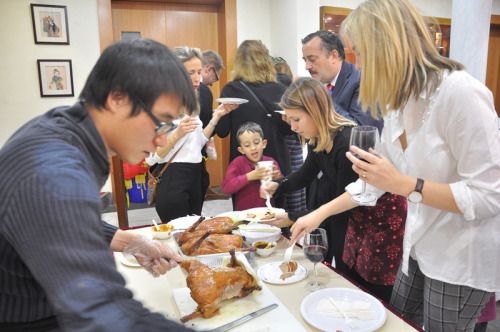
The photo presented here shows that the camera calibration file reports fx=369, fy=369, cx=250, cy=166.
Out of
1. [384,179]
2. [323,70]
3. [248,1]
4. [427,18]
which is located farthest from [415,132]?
[248,1]

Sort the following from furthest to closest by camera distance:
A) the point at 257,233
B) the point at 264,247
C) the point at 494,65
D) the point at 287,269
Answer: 1. the point at 494,65
2. the point at 257,233
3. the point at 264,247
4. the point at 287,269

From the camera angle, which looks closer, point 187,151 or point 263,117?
point 187,151

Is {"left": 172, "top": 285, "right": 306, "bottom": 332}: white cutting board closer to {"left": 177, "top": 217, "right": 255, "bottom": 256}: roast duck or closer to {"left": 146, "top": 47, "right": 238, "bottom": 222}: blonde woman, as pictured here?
{"left": 177, "top": 217, "right": 255, "bottom": 256}: roast duck

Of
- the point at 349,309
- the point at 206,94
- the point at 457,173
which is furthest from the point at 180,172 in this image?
the point at 457,173

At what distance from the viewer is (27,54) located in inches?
165

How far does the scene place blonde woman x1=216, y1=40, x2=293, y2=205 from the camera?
285cm

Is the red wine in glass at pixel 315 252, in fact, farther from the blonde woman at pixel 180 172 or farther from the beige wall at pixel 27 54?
the beige wall at pixel 27 54

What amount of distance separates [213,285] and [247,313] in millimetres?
136

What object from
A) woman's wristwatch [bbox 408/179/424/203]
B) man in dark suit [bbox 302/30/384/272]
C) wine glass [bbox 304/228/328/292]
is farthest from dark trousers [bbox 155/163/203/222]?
woman's wristwatch [bbox 408/179/424/203]

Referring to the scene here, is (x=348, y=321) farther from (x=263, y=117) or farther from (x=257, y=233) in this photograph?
(x=263, y=117)

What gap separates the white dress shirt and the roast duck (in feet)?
2.11

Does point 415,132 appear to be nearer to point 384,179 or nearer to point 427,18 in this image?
point 384,179

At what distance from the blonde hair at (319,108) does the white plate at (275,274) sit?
687 millimetres

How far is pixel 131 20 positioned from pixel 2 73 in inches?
64.8
